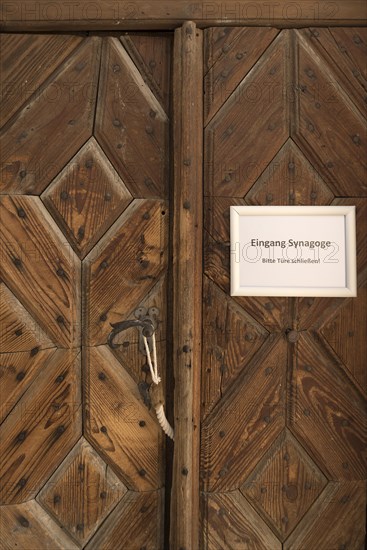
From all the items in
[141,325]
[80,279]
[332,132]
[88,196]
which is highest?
[332,132]

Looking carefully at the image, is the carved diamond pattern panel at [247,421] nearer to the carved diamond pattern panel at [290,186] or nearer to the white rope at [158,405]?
the white rope at [158,405]

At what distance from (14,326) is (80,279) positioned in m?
0.23

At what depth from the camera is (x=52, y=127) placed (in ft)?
4.64

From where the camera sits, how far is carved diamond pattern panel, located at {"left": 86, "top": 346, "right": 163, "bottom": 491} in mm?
1408

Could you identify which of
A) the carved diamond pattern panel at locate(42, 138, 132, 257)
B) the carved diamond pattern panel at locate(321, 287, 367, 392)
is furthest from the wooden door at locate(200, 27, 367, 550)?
the carved diamond pattern panel at locate(42, 138, 132, 257)

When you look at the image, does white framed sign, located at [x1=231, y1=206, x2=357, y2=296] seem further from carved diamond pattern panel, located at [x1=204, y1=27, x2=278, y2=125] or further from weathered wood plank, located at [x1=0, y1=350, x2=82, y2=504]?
weathered wood plank, located at [x1=0, y1=350, x2=82, y2=504]

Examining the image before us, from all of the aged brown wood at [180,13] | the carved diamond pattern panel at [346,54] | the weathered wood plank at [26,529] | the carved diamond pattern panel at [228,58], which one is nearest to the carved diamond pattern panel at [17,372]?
the weathered wood plank at [26,529]

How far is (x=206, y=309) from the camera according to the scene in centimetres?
141

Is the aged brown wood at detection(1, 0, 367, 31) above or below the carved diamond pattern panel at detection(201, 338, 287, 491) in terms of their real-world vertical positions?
above

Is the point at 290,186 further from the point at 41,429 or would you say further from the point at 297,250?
the point at 41,429

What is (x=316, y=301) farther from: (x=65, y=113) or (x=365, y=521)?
(x=65, y=113)

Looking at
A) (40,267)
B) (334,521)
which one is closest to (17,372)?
(40,267)

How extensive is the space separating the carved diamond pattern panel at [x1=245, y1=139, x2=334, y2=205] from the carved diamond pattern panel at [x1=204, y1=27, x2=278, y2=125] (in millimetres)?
248

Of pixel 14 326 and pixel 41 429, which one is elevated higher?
pixel 14 326
